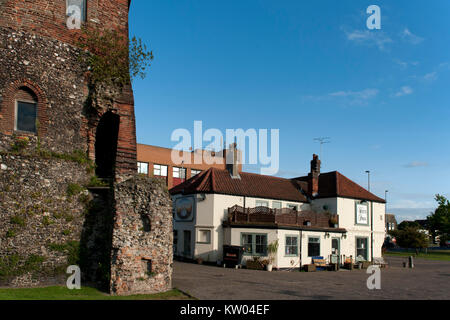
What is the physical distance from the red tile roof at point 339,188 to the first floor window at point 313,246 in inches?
181

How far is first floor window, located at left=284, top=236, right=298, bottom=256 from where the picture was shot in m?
26.9

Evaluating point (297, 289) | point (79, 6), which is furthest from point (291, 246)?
point (79, 6)

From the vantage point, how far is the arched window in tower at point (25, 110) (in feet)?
45.0

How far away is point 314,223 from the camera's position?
2894cm

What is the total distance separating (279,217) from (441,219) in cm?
4055

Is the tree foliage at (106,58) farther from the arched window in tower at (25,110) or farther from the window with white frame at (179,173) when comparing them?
the window with white frame at (179,173)

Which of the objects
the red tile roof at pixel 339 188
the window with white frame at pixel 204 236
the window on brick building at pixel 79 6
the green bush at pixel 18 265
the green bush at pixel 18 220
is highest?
the window on brick building at pixel 79 6

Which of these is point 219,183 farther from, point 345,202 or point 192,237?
point 345,202

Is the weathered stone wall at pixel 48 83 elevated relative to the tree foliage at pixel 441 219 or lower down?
elevated

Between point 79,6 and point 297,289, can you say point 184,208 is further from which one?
point 79,6

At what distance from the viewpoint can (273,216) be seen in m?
27.0

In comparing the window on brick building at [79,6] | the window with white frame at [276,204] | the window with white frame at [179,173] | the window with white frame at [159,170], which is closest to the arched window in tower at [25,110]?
the window on brick building at [79,6]
